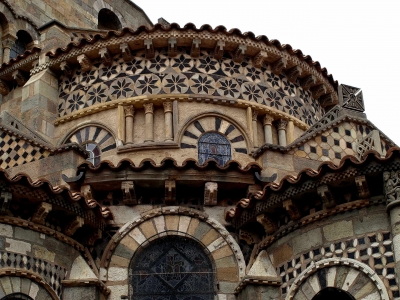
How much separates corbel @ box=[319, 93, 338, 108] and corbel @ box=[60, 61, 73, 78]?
5.95m

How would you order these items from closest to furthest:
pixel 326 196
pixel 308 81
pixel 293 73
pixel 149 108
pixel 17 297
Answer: pixel 17 297, pixel 326 196, pixel 149 108, pixel 293 73, pixel 308 81

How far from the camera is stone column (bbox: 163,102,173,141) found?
16.3 metres

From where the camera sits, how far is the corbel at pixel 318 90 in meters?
19.0

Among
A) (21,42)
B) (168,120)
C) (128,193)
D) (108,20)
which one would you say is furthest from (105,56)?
(108,20)

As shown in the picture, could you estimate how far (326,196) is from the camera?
1239 centimetres

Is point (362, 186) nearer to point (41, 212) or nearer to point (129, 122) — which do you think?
point (41, 212)

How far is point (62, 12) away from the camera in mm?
24297

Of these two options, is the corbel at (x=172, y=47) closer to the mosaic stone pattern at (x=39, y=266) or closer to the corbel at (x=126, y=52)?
the corbel at (x=126, y=52)

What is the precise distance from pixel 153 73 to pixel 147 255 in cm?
510

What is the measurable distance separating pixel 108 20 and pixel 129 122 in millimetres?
10156

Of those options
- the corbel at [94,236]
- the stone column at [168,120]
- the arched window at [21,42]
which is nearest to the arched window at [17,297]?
the corbel at [94,236]

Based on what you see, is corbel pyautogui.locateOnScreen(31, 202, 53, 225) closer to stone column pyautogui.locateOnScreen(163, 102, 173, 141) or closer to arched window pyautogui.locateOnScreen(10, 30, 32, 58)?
stone column pyautogui.locateOnScreen(163, 102, 173, 141)

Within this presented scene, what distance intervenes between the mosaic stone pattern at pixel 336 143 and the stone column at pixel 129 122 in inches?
141

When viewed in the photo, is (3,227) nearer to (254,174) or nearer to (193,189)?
(193,189)
